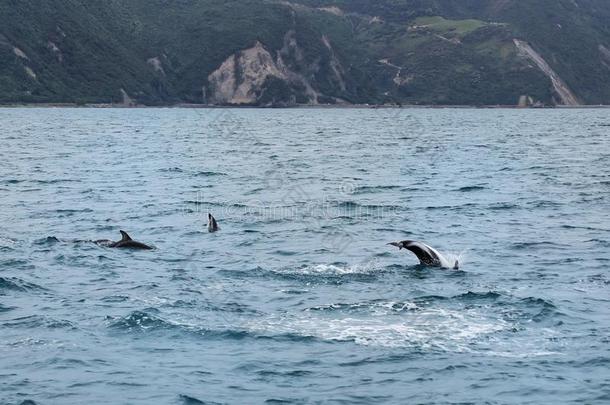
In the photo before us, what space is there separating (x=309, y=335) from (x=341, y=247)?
37.3 ft

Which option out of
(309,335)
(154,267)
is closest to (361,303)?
(309,335)

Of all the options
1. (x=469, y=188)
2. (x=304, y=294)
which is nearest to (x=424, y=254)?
(x=304, y=294)

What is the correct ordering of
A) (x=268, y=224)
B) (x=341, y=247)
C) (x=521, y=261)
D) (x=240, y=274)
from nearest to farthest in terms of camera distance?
(x=240, y=274) < (x=521, y=261) < (x=341, y=247) < (x=268, y=224)

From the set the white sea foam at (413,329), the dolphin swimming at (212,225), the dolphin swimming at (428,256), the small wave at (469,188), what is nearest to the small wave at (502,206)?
the small wave at (469,188)

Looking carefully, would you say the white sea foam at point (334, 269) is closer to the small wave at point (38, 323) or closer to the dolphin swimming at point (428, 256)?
the dolphin swimming at point (428, 256)

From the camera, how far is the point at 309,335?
21.5 meters

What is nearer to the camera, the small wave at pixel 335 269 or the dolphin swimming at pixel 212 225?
the small wave at pixel 335 269

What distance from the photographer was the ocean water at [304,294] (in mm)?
18578

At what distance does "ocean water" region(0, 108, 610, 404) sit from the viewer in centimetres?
1858

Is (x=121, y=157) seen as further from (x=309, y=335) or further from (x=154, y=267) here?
(x=309, y=335)

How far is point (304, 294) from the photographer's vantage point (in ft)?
83.2

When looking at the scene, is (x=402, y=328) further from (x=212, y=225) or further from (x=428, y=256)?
(x=212, y=225)

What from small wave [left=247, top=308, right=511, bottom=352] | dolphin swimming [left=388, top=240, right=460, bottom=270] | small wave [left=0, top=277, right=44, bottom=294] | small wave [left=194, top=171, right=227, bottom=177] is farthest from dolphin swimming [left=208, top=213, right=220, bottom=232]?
small wave [left=194, top=171, right=227, bottom=177]

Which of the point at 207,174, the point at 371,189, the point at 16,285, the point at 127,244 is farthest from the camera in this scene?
the point at 207,174
